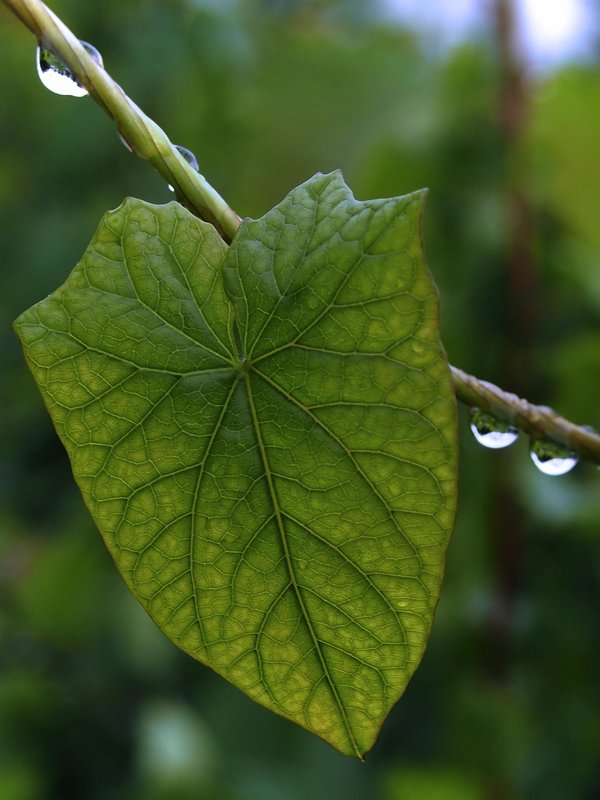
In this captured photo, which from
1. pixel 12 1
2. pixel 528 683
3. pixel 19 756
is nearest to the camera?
pixel 12 1

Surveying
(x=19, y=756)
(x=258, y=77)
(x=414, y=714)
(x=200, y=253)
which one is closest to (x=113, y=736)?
(x=19, y=756)

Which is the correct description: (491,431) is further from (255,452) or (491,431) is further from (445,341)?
(445,341)

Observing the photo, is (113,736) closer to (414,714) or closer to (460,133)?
(414,714)

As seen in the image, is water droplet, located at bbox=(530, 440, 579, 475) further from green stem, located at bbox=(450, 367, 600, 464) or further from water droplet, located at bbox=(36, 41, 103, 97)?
water droplet, located at bbox=(36, 41, 103, 97)

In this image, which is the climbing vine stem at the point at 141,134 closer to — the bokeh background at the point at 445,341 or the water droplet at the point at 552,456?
the water droplet at the point at 552,456

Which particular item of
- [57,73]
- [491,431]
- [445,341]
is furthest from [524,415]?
[445,341]

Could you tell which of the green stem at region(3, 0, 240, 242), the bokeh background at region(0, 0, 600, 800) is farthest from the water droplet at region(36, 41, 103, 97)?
the bokeh background at region(0, 0, 600, 800)

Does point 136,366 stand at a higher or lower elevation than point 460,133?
lower

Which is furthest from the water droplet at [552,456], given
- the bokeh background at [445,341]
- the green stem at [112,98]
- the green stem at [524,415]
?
the bokeh background at [445,341]
